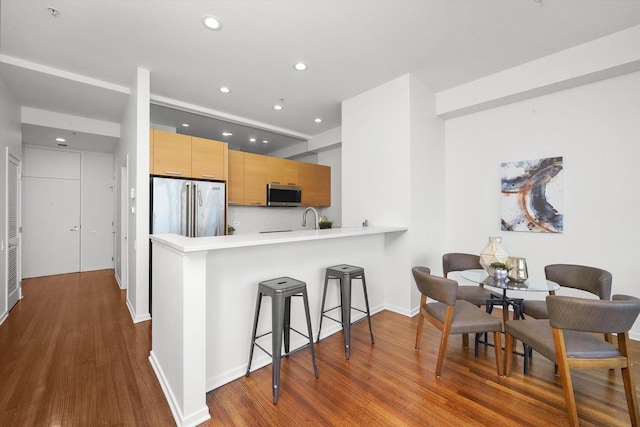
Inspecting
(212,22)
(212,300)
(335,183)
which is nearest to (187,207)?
(212,300)

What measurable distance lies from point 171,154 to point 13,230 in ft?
7.74

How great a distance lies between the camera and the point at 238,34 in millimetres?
2523

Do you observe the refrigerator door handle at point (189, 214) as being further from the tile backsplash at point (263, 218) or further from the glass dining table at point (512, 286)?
the glass dining table at point (512, 286)

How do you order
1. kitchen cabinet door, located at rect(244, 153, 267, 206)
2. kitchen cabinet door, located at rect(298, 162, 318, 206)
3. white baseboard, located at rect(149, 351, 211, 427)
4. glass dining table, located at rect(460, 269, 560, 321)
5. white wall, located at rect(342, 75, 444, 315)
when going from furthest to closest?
kitchen cabinet door, located at rect(298, 162, 318, 206) < kitchen cabinet door, located at rect(244, 153, 267, 206) < white wall, located at rect(342, 75, 444, 315) < glass dining table, located at rect(460, 269, 560, 321) < white baseboard, located at rect(149, 351, 211, 427)

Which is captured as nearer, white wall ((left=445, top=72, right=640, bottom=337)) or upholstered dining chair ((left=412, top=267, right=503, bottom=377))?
upholstered dining chair ((left=412, top=267, right=503, bottom=377))

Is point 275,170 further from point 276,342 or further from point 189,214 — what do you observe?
point 276,342

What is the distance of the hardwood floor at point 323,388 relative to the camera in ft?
5.56

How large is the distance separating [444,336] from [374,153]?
238cm

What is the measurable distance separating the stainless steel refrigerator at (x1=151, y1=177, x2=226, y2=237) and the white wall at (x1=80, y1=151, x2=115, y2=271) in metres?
3.59

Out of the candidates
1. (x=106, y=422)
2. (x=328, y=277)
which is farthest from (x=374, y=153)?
(x=106, y=422)

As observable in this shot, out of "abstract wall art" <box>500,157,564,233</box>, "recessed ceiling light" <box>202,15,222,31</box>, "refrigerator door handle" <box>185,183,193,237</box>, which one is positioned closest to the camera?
"recessed ceiling light" <box>202,15,222,31</box>

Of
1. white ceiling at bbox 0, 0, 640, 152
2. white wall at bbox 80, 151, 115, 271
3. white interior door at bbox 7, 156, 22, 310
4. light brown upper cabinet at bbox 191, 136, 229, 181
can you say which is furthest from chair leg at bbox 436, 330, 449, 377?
white wall at bbox 80, 151, 115, 271

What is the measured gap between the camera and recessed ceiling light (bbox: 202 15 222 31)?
2.30 metres

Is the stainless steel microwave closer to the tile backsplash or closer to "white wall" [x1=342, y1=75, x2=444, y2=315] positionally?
the tile backsplash
